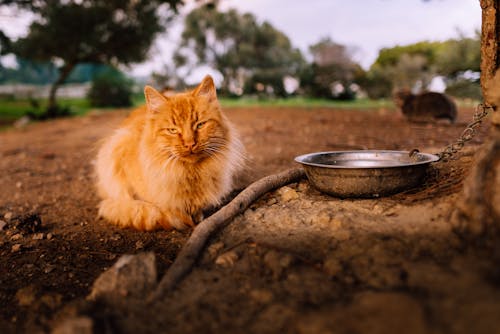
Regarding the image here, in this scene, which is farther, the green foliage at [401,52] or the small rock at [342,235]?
the green foliage at [401,52]

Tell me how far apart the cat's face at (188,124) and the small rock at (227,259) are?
1013 millimetres

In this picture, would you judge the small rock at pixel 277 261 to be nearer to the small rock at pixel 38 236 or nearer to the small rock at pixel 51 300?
the small rock at pixel 51 300

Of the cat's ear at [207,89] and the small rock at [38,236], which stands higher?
the cat's ear at [207,89]

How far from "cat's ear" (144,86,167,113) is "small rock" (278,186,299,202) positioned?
1.35 metres

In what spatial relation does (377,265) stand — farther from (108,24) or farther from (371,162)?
(108,24)

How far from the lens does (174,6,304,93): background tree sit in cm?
2725

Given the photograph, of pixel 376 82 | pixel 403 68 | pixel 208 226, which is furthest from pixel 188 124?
pixel 376 82

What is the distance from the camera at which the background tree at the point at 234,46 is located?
2725 centimetres

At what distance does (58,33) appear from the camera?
17.8 m

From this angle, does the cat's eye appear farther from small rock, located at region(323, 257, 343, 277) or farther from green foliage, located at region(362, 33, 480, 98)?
green foliage, located at region(362, 33, 480, 98)

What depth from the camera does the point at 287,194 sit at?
3.36 meters

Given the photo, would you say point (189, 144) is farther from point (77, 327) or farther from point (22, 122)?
point (22, 122)

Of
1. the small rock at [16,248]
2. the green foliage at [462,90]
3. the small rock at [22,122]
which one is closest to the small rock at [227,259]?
the small rock at [16,248]

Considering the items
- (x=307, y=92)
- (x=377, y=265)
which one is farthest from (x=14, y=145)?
(x=307, y=92)
